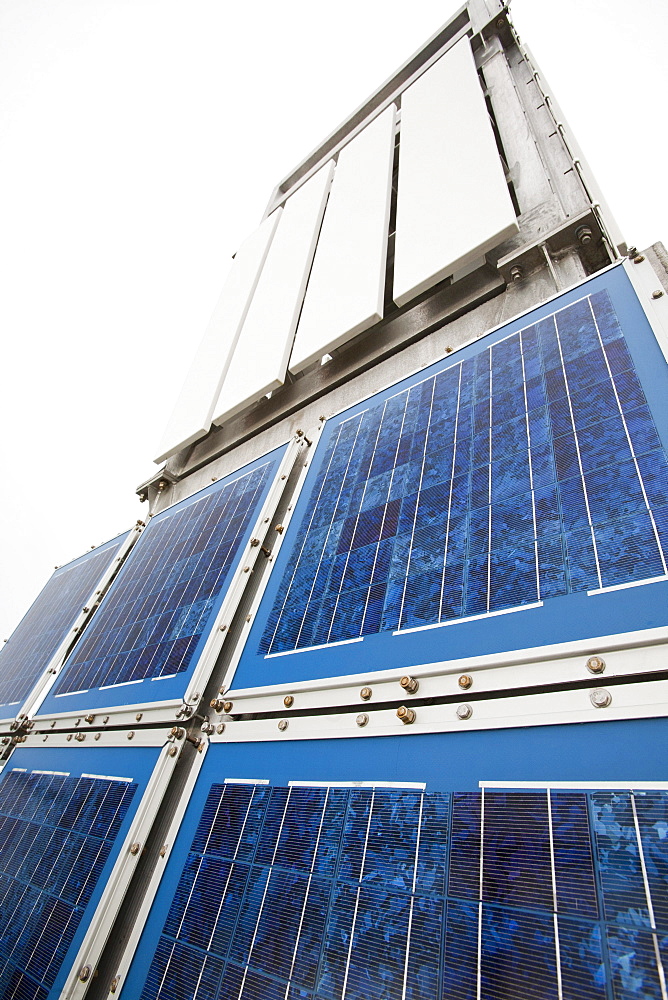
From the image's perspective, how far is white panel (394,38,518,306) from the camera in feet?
13.8

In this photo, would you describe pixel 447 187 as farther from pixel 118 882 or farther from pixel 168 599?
pixel 118 882

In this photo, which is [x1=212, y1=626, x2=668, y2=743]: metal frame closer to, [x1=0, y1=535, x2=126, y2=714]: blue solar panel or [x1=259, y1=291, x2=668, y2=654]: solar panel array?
[x1=259, y1=291, x2=668, y2=654]: solar panel array

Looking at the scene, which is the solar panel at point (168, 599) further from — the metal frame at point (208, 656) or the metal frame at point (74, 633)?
the metal frame at point (74, 633)

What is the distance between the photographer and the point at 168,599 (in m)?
3.62

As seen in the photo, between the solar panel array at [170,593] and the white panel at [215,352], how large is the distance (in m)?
1.84

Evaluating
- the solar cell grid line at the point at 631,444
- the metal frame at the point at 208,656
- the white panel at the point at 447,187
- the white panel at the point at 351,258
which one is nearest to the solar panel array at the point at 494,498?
the solar cell grid line at the point at 631,444

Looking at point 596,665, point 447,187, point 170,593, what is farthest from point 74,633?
point 447,187

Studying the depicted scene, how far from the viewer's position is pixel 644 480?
1.65 m

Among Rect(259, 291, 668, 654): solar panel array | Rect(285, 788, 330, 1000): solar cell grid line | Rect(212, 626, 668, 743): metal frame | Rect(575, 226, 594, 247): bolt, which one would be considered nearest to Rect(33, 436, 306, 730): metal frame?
Rect(259, 291, 668, 654): solar panel array

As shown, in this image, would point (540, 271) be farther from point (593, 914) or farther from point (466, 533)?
point (593, 914)

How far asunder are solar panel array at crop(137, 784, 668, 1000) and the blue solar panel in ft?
11.6

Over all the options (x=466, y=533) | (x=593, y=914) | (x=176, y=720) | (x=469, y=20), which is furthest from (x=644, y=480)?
(x=469, y=20)

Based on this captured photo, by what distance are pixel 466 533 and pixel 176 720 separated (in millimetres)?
1852

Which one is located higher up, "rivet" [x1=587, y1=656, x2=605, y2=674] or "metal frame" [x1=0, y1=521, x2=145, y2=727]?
"metal frame" [x1=0, y1=521, x2=145, y2=727]
